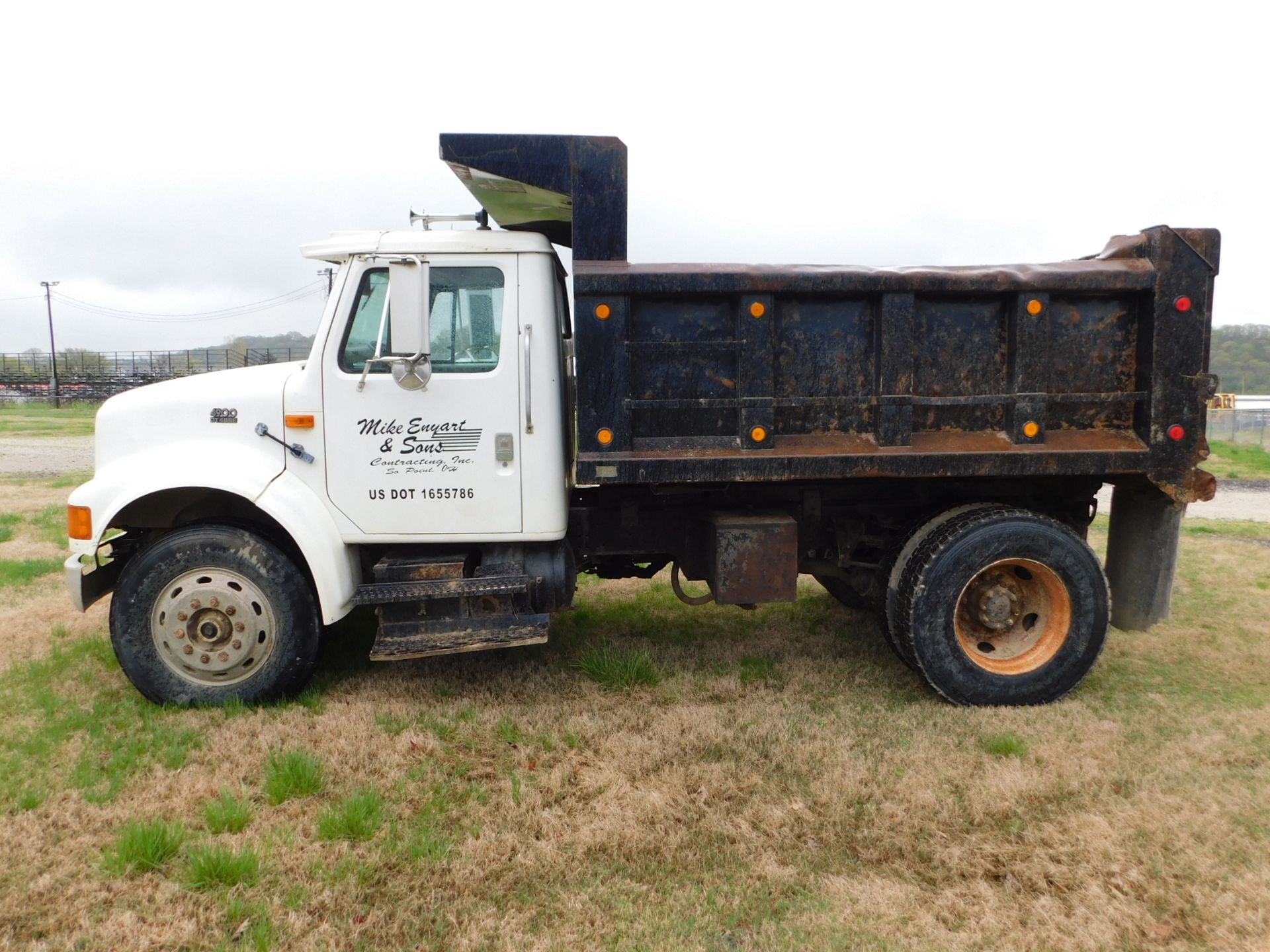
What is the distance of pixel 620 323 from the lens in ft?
13.8

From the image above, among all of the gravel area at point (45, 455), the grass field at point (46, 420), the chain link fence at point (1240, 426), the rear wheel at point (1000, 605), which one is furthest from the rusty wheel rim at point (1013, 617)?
the grass field at point (46, 420)

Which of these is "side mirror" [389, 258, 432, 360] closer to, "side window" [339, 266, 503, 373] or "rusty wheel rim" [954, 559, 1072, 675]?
"side window" [339, 266, 503, 373]

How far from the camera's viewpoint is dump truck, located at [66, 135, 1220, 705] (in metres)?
4.30

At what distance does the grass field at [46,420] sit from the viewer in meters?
24.6

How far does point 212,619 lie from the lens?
4.40m

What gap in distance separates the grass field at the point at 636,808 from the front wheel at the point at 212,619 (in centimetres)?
18

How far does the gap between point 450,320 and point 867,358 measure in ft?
7.03

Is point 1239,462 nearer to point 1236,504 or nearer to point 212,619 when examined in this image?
point 1236,504

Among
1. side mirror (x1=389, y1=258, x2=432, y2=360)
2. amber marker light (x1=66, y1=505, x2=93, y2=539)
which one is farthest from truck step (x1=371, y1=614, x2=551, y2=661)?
amber marker light (x1=66, y1=505, x2=93, y2=539)

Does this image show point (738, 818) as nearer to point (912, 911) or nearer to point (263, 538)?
point (912, 911)

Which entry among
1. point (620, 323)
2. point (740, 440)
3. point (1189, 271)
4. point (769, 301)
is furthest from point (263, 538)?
point (1189, 271)


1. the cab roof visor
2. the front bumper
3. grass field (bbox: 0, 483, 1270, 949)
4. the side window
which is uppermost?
the cab roof visor

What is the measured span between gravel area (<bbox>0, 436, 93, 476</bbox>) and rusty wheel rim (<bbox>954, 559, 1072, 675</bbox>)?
50.1 ft

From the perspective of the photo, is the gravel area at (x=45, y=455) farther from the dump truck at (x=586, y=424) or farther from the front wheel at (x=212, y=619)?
the dump truck at (x=586, y=424)
